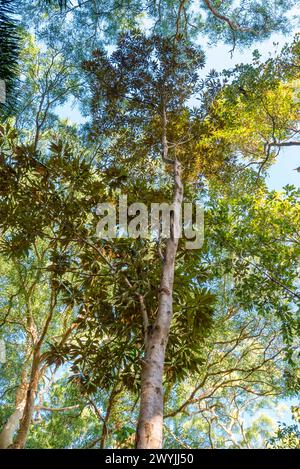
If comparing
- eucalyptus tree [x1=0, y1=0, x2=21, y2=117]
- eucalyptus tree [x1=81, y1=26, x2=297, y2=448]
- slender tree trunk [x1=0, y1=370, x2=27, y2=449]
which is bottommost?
slender tree trunk [x1=0, y1=370, x2=27, y2=449]

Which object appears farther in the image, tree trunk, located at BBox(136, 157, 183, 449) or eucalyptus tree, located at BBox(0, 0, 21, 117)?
eucalyptus tree, located at BBox(0, 0, 21, 117)

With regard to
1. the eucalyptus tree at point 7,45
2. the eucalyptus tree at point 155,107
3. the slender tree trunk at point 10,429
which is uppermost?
the eucalyptus tree at point 155,107

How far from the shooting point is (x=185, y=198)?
5.57 meters

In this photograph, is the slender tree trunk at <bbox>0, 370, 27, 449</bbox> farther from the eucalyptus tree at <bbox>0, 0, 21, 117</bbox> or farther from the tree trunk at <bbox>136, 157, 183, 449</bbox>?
the eucalyptus tree at <bbox>0, 0, 21, 117</bbox>

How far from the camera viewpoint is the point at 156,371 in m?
2.95

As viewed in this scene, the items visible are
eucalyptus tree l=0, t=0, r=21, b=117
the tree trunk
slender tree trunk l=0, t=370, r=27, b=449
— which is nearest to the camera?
the tree trunk

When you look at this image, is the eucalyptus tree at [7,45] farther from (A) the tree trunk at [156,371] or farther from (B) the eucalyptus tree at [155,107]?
(B) the eucalyptus tree at [155,107]

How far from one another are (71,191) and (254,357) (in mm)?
7305

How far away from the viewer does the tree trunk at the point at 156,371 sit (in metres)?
2.57

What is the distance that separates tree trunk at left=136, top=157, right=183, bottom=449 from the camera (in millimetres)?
2574

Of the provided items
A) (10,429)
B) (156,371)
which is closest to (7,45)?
(156,371)

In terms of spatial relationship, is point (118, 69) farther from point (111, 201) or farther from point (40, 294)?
point (40, 294)

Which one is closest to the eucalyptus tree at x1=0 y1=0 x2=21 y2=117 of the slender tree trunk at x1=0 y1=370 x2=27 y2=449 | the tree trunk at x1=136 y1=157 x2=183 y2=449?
the tree trunk at x1=136 y1=157 x2=183 y2=449

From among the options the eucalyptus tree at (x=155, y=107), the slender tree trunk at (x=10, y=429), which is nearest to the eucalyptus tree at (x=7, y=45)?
the eucalyptus tree at (x=155, y=107)
